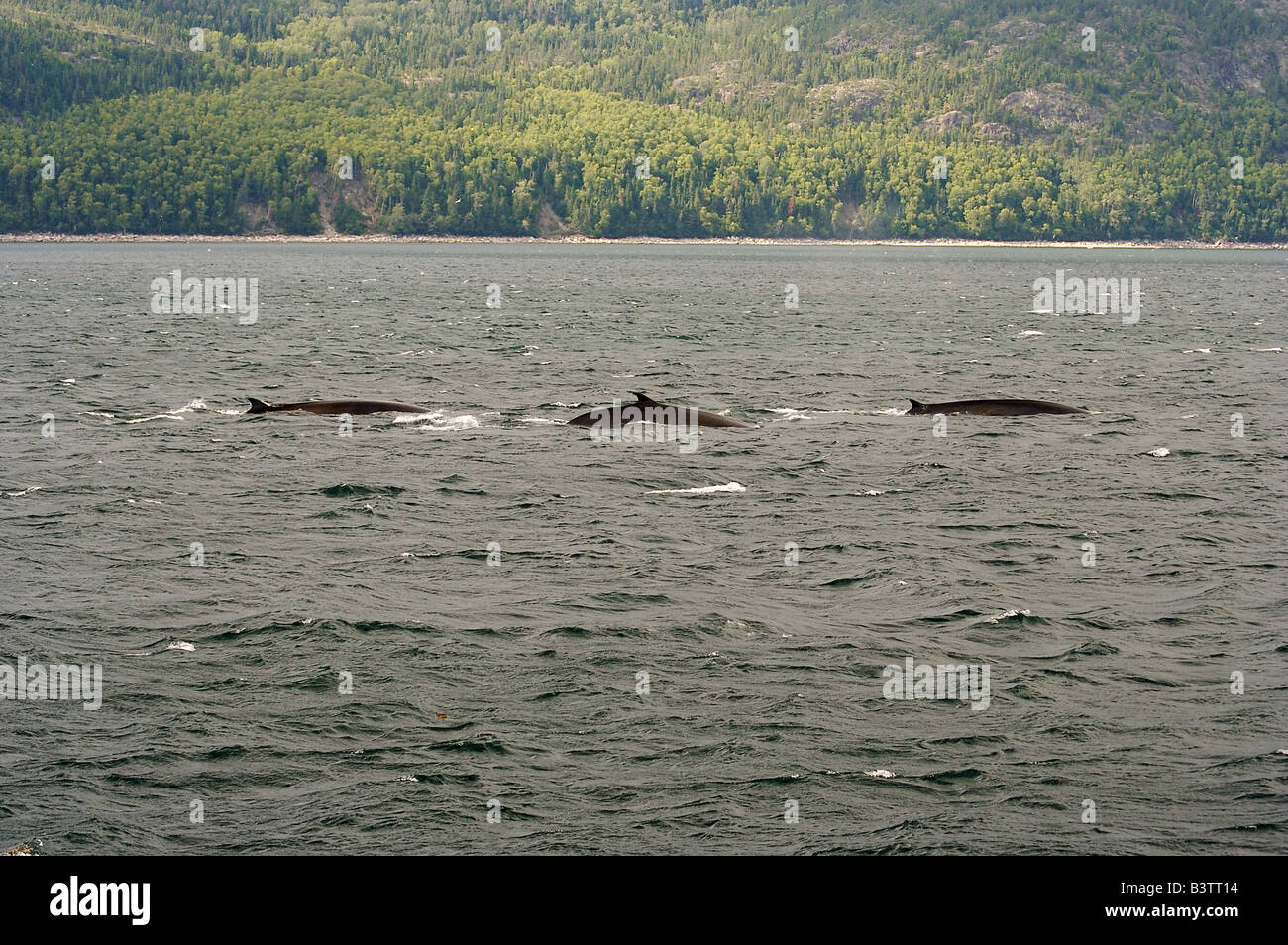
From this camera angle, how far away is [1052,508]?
27812 millimetres

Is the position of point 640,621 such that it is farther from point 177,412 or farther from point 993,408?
point 177,412

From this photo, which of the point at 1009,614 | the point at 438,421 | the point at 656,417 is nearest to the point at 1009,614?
the point at 1009,614

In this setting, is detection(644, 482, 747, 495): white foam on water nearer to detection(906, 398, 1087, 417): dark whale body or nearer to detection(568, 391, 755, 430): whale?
detection(568, 391, 755, 430): whale

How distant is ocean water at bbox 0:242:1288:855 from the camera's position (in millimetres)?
14109

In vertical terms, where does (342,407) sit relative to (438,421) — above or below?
above

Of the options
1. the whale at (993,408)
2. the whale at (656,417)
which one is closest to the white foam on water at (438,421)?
the whale at (656,417)

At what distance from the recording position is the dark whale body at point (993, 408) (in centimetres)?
3991

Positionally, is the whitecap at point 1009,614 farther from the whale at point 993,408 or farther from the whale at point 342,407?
the whale at point 342,407

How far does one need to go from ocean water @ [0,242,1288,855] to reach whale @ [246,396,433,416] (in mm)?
931

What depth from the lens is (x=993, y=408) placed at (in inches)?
1576

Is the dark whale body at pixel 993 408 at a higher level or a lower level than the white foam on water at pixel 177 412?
higher

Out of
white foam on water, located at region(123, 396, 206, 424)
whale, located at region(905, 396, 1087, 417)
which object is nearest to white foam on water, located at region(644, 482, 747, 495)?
whale, located at region(905, 396, 1087, 417)

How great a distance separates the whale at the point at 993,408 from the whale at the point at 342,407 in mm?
13876
